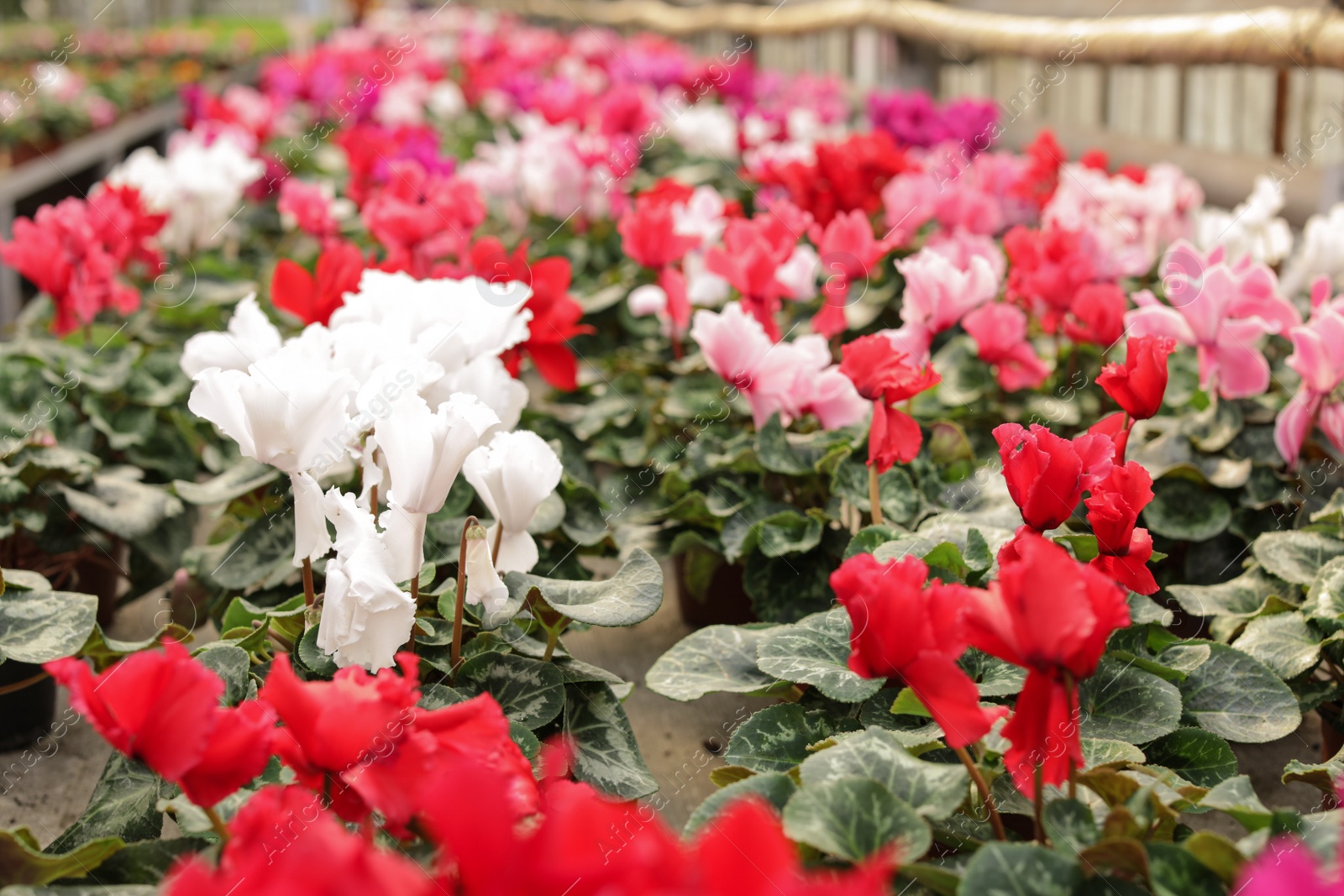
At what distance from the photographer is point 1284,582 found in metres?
1.45

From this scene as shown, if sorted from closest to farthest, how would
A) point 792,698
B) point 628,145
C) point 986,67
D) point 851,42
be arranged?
point 792,698, point 628,145, point 986,67, point 851,42

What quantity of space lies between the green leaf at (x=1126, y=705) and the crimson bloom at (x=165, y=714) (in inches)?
27.2

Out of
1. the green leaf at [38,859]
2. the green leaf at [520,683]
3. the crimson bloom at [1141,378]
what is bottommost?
the green leaf at [520,683]

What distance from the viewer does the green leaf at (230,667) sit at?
3.49ft

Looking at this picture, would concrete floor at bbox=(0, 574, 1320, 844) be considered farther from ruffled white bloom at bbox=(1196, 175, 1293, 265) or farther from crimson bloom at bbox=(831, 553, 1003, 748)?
ruffled white bloom at bbox=(1196, 175, 1293, 265)

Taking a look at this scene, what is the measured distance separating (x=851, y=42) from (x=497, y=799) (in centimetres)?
739

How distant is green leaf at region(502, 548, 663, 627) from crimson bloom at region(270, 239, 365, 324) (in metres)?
0.58

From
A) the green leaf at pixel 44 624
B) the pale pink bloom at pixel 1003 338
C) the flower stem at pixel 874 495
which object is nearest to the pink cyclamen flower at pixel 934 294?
the pale pink bloom at pixel 1003 338

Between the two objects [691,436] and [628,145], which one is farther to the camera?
[628,145]

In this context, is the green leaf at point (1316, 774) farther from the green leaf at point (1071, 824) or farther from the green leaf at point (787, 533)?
the green leaf at point (787, 533)

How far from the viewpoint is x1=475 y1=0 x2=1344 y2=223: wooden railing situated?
286 centimetres

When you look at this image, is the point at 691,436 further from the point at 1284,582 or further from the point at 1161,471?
the point at 1284,582

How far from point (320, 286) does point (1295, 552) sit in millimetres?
1230

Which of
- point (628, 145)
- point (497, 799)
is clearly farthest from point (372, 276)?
point (628, 145)
